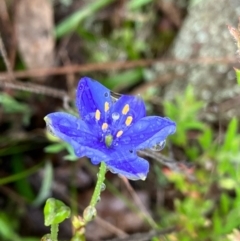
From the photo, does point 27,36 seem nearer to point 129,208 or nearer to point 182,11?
point 182,11

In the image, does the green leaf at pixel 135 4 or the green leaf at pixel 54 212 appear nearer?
the green leaf at pixel 54 212

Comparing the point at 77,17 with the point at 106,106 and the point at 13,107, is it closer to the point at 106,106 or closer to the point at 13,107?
the point at 13,107

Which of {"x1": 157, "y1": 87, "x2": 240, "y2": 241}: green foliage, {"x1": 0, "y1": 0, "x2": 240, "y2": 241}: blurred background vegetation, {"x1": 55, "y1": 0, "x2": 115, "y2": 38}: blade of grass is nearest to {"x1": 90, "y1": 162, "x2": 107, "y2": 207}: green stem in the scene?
{"x1": 157, "y1": 87, "x2": 240, "y2": 241}: green foliage

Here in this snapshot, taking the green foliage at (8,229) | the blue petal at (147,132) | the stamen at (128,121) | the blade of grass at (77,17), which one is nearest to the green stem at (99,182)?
the blue petal at (147,132)

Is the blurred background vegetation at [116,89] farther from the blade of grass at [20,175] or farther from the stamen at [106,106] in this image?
the stamen at [106,106]

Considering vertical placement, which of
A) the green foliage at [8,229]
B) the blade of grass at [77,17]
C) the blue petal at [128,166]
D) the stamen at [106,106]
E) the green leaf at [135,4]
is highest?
the green leaf at [135,4]

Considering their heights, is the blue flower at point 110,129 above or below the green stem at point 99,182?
above

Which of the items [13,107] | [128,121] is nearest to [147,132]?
[128,121]
